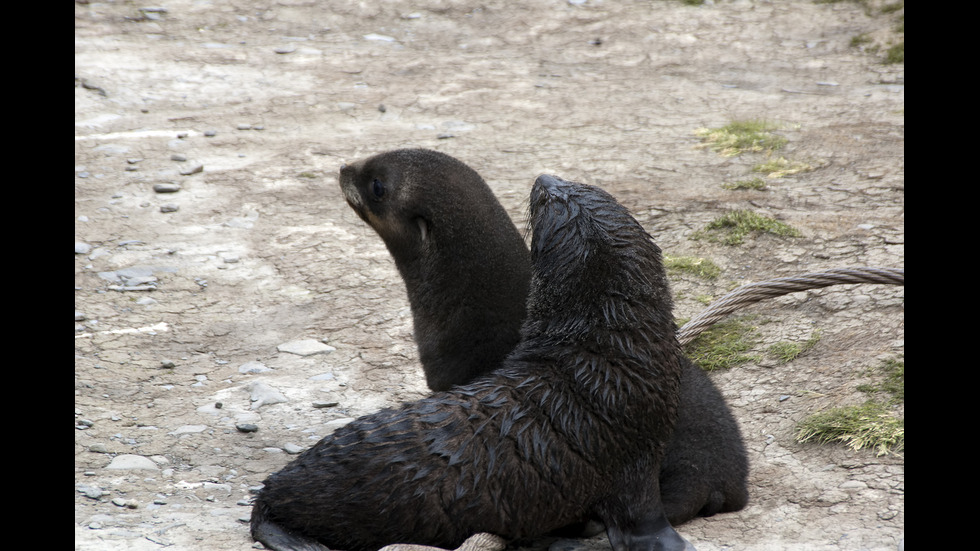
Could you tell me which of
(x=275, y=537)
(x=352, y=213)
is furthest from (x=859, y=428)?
(x=352, y=213)

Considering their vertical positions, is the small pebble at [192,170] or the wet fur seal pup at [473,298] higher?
the wet fur seal pup at [473,298]

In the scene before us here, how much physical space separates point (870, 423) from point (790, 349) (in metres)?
0.86

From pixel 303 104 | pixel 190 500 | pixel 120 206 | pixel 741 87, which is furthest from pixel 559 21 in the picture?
pixel 190 500

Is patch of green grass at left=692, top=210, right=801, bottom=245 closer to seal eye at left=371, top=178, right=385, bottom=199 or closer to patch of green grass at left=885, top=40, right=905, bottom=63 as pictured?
seal eye at left=371, top=178, right=385, bottom=199

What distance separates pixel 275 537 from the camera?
3391mm

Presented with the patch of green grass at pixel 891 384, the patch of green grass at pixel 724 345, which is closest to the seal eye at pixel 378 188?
the patch of green grass at pixel 724 345

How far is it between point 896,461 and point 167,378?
144 inches

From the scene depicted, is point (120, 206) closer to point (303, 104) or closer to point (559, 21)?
point (303, 104)

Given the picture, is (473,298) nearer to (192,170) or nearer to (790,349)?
(790,349)

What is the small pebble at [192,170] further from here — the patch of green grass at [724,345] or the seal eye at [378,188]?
the patch of green grass at [724,345]

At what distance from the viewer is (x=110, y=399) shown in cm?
481

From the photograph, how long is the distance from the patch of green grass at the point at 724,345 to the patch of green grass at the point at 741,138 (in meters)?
2.84

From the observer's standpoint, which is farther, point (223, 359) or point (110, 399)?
point (223, 359)

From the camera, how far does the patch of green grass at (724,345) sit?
16.5 ft
